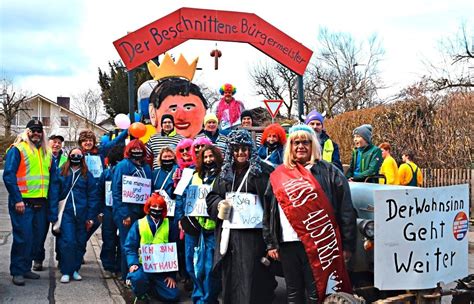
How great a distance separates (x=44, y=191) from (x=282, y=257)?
3571 millimetres

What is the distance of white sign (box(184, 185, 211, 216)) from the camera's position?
584cm

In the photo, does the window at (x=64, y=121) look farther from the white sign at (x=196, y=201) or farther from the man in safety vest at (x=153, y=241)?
the white sign at (x=196, y=201)

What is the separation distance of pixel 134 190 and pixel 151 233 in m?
0.73

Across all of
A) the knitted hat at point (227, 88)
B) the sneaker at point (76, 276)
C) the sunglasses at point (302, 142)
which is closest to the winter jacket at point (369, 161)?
the sunglasses at point (302, 142)

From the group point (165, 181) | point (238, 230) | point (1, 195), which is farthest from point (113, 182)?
point (1, 195)

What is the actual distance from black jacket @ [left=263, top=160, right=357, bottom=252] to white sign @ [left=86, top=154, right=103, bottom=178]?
3724 millimetres

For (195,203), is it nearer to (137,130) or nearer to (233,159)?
(233,159)

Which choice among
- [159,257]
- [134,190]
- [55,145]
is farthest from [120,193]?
[55,145]

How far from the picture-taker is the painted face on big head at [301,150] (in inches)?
186

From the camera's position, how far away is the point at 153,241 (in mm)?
6336

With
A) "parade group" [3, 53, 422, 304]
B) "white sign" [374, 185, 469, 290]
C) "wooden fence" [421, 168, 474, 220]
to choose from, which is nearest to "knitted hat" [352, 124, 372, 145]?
"parade group" [3, 53, 422, 304]

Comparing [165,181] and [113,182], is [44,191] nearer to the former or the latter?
[113,182]

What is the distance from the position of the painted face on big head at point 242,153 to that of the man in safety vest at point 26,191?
2875 millimetres

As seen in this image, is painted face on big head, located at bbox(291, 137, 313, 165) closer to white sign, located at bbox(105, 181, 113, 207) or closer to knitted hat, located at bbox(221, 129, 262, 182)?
knitted hat, located at bbox(221, 129, 262, 182)
